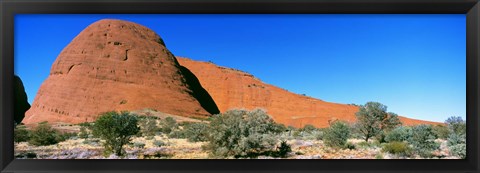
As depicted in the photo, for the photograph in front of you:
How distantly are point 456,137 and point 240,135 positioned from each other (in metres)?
2.67

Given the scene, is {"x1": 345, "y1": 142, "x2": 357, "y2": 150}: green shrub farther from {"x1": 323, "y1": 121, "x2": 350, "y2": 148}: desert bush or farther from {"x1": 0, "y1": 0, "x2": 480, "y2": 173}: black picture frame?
{"x1": 0, "y1": 0, "x2": 480, "y2": 173}: black picture frame

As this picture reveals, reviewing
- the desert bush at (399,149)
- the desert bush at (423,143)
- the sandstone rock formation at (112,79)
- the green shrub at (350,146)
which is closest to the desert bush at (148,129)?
the sandstone rock formation at (112,79)

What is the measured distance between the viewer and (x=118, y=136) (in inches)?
216

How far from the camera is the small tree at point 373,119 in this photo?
8621 mm

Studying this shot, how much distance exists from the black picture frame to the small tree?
228 inches

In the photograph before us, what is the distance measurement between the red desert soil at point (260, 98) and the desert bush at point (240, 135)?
430 inches

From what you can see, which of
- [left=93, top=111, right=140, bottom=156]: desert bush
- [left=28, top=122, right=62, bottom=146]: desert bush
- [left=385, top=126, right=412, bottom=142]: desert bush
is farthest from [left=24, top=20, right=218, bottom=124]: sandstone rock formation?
[left=385, top=126, right=412, bottom=142]: desert bush

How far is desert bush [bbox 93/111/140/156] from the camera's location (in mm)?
5391

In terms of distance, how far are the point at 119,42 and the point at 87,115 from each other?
4.25 m

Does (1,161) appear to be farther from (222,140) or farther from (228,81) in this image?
(228,81)

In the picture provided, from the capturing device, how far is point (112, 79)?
15.8m

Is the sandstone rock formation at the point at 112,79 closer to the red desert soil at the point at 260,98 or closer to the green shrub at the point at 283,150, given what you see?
the red desert soil at the point at 260,98

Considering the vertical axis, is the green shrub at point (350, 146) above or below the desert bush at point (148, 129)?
below
